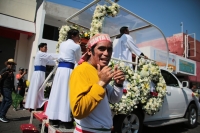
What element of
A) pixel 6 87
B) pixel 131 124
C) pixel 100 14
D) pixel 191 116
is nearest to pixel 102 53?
pixel 100 14

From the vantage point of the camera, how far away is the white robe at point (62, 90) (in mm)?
2994

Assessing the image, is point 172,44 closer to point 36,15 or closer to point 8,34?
point 36,15

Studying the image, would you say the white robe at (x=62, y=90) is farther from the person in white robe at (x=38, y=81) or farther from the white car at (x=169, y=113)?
the white car at (x=169, y=113)

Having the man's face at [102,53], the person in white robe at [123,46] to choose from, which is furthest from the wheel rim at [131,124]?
the man's face at [102,53]

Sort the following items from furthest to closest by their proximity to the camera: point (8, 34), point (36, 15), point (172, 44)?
point (172, 44)
point (36, 15)
point (8, 34)

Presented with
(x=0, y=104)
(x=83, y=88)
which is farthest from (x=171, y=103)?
(x=0, y=104)

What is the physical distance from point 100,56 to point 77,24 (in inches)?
163

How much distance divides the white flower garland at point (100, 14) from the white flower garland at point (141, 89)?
0.80 metres

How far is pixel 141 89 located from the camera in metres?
3.88

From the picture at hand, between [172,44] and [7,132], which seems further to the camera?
[172,44]

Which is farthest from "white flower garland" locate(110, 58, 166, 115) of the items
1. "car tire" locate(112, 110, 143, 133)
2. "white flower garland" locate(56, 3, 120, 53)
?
"white flower garland" locate(56, 3, 120, 53)

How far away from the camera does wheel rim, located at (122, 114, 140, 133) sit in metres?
3.78

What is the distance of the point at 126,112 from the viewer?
3564 millimetres

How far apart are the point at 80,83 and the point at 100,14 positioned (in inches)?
104
